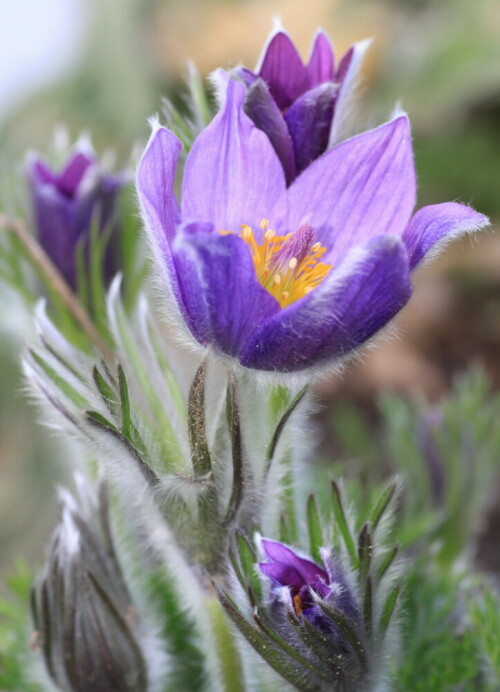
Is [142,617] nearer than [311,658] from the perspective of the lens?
No

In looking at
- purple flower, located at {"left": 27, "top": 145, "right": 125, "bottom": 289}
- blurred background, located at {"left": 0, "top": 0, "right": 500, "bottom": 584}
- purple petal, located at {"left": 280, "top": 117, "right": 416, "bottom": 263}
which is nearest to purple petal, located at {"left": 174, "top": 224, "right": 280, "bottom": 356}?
purple petal, located at {"left": 280, "top": 117, "right": 416, "bottom": 263}

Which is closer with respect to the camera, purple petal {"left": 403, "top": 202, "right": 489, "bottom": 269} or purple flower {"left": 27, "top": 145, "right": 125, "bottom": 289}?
purple petal {"left": 403, "top": 202, "right": 489, "bottom": 269}

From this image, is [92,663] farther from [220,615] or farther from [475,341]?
[475,341]

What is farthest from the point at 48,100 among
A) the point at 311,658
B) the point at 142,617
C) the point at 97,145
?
the point at 311,658

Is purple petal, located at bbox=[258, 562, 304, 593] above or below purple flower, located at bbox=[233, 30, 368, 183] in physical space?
below

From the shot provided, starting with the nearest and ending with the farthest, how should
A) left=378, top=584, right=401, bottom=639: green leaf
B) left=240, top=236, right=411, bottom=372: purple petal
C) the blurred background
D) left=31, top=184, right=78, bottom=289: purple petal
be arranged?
left=240, top=236, right=411, bottom=372: purple petal → left=378, top=584, right=401, bottom=639: green leaf → left=31, top=184, right=78, bottom=289: purple petal → the blurred background

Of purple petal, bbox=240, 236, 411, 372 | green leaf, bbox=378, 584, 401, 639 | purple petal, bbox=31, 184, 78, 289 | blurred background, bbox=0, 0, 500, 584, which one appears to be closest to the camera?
purple petal, bbox=240, 236, 411, 372

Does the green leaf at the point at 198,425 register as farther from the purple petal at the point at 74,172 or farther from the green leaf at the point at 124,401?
the purple petal at the point at 74,172

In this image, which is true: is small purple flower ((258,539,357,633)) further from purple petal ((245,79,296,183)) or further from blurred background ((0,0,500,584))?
blurred background ((0,0,500,584))
